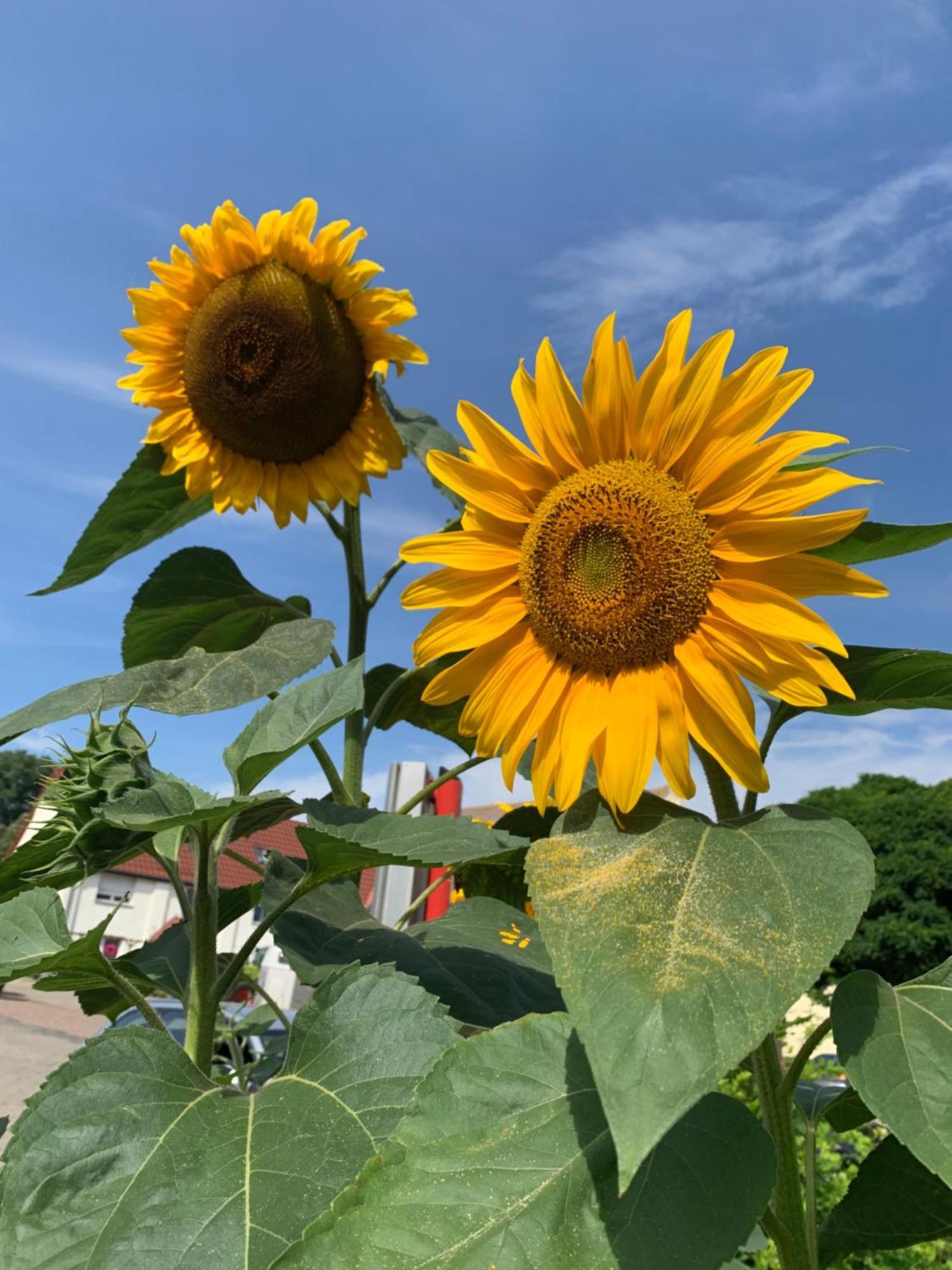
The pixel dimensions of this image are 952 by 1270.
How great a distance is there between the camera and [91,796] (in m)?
1.03

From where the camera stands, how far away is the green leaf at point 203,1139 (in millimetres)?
782

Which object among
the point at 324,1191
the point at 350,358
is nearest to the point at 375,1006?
the point at 324,1191

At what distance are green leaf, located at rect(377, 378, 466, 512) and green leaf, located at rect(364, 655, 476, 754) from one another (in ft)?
1.09

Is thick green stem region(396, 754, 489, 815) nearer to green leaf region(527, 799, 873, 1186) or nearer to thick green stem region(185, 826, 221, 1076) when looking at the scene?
thick green stem region(185, 826, 221, 1076)

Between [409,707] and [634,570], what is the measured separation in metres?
0.90

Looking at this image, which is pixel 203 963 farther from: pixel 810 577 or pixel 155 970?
pixel 810 577

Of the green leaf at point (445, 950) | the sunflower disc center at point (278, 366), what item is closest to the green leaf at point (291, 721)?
the green leaf at point (445, 950)

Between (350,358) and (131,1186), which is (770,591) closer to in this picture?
(131,1186)

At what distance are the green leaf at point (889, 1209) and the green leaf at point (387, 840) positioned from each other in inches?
18.8

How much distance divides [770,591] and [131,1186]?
0.71 metres

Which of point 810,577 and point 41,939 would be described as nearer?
point 810,577

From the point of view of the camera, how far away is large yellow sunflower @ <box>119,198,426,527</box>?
6.48ft

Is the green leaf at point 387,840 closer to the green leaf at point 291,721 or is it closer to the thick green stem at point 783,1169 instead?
the green leaf at point 291,721

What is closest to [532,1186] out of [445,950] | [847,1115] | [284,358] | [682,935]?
[682,935]
